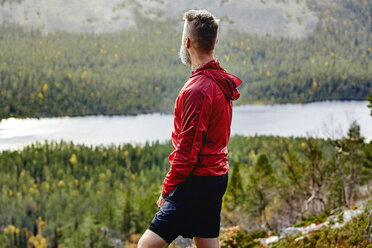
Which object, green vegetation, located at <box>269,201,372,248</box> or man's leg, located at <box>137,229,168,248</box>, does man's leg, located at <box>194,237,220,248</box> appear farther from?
green vegetation, located at <box>269,201,372,248</box>

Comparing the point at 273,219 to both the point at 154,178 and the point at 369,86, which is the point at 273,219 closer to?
the point at 154,178

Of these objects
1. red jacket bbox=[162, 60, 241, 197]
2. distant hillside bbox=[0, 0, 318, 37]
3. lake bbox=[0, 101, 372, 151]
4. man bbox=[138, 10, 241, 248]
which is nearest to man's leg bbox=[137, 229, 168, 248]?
man bbox=[138, 10, 241, 248]

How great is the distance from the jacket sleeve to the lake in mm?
72902

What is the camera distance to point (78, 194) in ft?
216

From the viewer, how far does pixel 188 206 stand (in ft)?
7.41

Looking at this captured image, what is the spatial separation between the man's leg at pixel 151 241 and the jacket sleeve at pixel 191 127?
0.35 m

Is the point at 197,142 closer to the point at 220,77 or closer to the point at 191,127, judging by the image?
the point at 191,127

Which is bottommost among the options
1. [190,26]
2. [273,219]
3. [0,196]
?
[0,196]

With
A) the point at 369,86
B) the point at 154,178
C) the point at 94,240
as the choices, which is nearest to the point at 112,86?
the point at 154,178

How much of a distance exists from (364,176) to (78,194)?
46.2 meters

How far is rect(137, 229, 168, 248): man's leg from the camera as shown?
218cm

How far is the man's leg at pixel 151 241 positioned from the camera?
2182 millimetres

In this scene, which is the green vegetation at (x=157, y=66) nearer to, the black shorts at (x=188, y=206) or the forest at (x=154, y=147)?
the forest at (x=154, y=147)

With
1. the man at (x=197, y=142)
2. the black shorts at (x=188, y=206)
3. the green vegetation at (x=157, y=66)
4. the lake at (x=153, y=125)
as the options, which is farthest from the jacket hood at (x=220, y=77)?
the green vegetation at (x=157, y=66)
